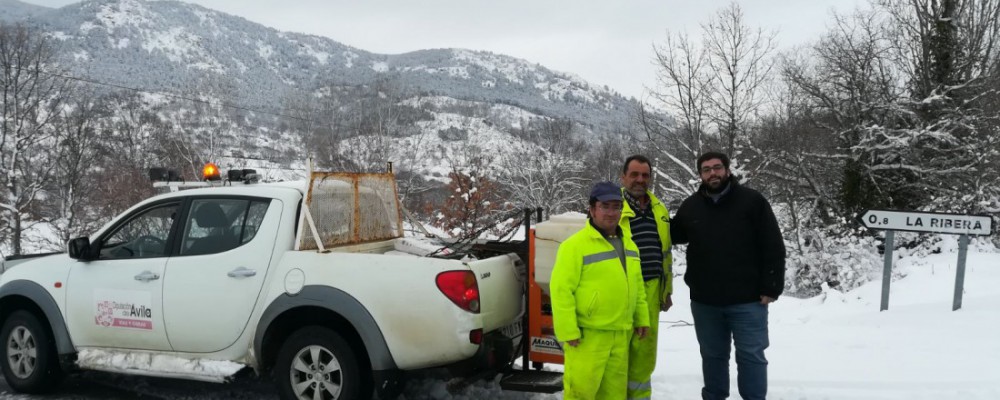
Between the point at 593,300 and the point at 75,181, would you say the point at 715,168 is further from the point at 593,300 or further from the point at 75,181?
the point at 75,181

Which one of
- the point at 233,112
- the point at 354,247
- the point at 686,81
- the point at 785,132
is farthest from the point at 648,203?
the point at 233,112

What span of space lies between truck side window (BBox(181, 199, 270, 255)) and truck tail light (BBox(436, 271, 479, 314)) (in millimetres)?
1537

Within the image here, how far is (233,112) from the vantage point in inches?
2026

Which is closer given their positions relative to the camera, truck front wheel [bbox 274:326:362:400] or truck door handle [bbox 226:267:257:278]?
truck front wheel [bbox 274:326:362:400]

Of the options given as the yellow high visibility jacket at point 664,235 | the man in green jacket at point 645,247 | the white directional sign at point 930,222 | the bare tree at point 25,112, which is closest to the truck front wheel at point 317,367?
the man in green jacket at point 645,247

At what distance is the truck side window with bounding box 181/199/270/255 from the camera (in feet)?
14.9

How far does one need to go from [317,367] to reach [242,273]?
2.77 ft

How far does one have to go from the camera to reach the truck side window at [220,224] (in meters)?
4.55

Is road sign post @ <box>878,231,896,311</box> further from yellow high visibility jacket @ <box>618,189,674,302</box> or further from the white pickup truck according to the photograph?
the white pickup truck

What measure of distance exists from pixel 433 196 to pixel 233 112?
739 inches

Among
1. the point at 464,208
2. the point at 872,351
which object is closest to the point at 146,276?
the point at 872,351

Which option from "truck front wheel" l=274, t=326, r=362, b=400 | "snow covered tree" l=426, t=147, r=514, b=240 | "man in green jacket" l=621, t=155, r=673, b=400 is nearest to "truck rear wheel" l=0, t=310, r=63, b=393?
"truck front wheel" l=274, t=326, r=362, b=400

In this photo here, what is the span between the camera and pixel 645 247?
12.9ft

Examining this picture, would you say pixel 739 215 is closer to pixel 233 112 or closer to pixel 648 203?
pixel 648 203
